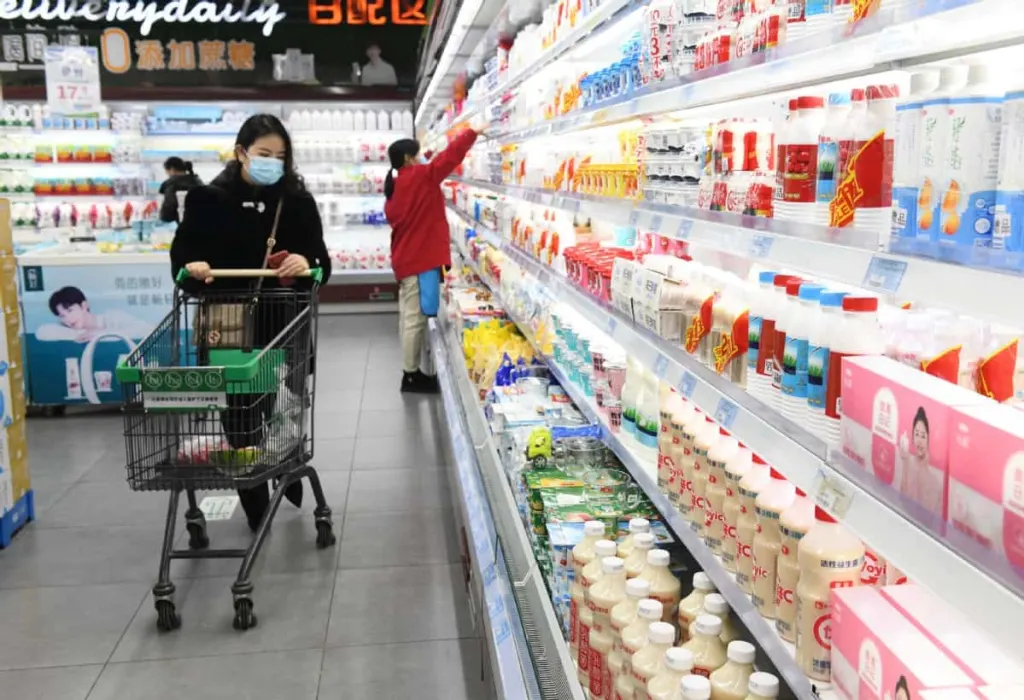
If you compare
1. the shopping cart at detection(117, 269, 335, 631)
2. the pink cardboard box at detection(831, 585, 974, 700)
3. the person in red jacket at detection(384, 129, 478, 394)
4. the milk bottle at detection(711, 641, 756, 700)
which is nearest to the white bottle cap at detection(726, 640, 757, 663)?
the milk bottle at detection(711, 641, 756, 700)

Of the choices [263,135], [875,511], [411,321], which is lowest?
[411,321]

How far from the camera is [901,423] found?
1209 millimetres

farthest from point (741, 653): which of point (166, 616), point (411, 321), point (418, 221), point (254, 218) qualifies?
point (411, 321)

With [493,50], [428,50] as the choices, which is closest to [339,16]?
[428,50]

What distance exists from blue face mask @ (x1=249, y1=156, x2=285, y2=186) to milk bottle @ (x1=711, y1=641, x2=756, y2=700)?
2.88 meters

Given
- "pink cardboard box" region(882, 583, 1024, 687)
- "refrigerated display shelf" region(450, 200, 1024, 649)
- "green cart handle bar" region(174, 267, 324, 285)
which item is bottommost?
"pink cardboard box" region(882, 583, 1024, 687)

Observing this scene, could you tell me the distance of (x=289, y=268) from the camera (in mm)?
3801

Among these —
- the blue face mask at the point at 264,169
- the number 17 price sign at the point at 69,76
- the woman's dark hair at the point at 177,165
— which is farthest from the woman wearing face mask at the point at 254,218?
the woman's dark hair at the point at 177,165

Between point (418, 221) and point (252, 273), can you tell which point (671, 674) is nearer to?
point (252, 273)

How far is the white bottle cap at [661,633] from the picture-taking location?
1.73 m

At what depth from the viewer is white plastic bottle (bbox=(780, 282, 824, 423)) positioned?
4.99 ft

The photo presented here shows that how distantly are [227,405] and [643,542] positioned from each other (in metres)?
1.83

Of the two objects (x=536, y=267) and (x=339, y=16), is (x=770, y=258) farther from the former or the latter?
(x=339, y=16)

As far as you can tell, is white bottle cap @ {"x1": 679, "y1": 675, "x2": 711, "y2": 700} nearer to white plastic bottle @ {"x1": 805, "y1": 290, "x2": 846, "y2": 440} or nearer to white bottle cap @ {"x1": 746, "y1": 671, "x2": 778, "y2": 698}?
white bottle cap @ {"x1": 746, "y1": 671, "x2": 778, "y2": 698}
